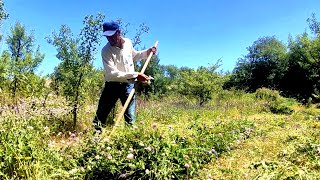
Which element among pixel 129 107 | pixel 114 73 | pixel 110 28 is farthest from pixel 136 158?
pixel 110 28

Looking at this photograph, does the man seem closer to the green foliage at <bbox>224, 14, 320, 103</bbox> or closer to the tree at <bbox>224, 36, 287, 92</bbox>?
the green foliage at <bbox>224, 14, 320, 103</bbox>

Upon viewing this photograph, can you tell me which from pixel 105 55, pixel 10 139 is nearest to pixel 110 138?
pixel 10 139

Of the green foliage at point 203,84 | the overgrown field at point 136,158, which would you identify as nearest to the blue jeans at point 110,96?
the overgrown field at point 136,158

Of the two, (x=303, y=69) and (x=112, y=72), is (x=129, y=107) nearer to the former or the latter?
(x=112, y=72)

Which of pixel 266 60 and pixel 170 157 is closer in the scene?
pixel 170 157

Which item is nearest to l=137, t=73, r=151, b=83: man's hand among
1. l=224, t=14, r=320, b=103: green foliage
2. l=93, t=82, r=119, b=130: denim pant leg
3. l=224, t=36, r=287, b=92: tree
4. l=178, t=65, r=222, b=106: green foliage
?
l=93, t=82, r=119, b=130: denim pant leg

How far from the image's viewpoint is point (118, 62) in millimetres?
4664

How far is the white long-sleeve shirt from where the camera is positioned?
4.43 m

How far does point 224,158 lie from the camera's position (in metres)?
3.89

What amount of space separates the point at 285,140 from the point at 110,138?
2.49 metres

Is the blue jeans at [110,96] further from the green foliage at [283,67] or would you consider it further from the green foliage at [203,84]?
the green foliage at [283,67]

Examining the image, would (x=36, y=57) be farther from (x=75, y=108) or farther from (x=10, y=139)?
(x=10, y=139)

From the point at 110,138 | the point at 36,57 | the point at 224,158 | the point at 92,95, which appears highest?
the point at 36,57

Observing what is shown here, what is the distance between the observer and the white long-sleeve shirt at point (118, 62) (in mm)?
4426
